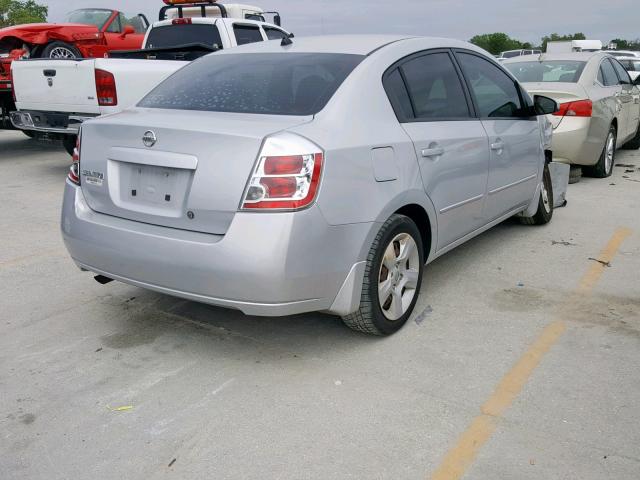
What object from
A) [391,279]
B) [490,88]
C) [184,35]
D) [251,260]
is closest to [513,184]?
[490,88]

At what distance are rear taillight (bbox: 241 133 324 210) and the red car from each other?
8.01m

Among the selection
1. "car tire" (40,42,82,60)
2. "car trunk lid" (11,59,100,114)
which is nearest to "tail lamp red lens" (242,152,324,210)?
"car trunk lid" (11,59,100,114)

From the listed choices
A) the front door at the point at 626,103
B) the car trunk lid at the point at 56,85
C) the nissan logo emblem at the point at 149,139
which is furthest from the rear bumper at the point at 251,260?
the front door at the point at 626,103

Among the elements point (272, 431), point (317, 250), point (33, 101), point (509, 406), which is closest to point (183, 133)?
point (317, 250)

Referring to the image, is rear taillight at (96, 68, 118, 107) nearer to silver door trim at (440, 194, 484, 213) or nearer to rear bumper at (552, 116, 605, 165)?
silver door trim at (440, 194, 484, 213)

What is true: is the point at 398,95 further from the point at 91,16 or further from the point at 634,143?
the point at 91,16

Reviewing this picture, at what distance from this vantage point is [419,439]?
2762 mm

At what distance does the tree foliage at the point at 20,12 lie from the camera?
50175 mm

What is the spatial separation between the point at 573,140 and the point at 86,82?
5.82 metres

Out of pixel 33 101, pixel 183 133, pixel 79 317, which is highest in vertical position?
pixel 183 133

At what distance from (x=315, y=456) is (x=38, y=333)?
2.05 m

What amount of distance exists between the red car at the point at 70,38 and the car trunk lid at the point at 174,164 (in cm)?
721

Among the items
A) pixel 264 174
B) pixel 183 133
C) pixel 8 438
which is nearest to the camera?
pixel 8 438

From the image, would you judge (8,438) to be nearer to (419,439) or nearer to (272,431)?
(272,431)
